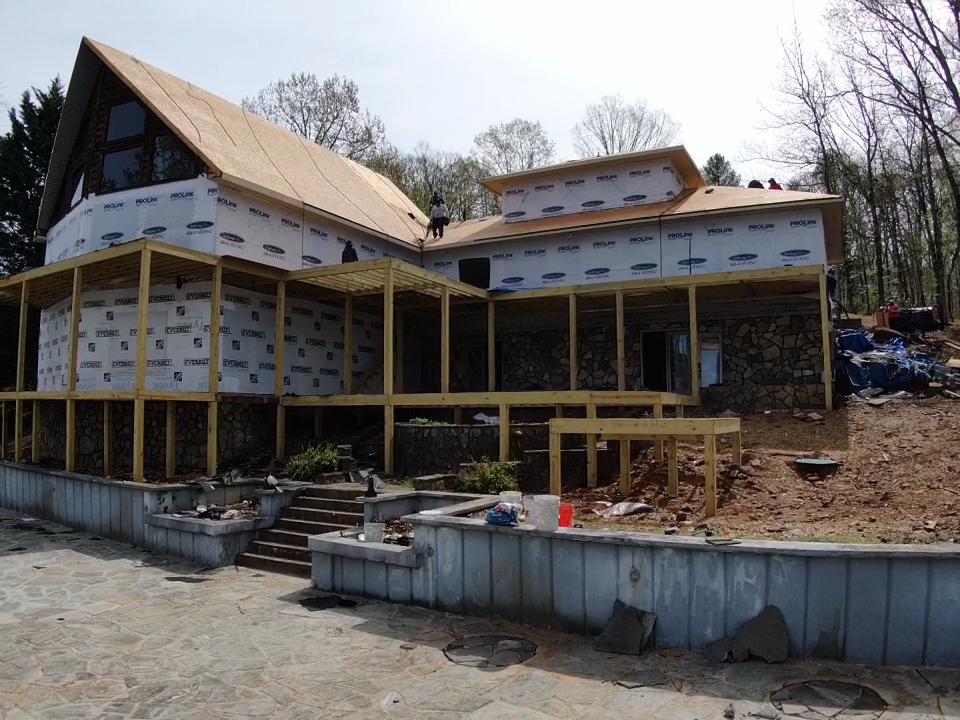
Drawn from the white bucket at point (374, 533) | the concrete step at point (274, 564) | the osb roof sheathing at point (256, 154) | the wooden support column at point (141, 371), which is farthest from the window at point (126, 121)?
the white bucket at point (374, 533)

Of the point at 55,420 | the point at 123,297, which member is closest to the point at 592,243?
the point at 123,297

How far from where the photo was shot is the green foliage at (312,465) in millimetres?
11320

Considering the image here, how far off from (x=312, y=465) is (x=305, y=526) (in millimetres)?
1792

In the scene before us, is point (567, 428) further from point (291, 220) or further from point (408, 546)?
point (291, 220)

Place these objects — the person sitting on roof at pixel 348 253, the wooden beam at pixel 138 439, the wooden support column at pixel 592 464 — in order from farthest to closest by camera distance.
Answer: the person sitting on roof at pixel 348 253
the wooden beam at pixel 138 439
the wooden support column at pixel 592 464

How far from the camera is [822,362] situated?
1458 cm

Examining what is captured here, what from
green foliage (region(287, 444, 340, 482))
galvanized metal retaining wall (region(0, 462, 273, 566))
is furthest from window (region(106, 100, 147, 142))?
green foliage (region(287, 444, 340, 482))

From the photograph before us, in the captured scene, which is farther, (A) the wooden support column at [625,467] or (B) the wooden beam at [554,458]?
(A) the wooden support column at [625,467]

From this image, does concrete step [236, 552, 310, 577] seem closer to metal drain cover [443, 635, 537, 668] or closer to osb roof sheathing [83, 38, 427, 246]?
metal drain cover [443, 635, 537, 668]

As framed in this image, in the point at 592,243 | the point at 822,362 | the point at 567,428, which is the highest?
the point at 592,243

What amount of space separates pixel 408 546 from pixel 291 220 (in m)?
9.36

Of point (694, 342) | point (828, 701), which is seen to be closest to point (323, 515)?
point (828, 701)

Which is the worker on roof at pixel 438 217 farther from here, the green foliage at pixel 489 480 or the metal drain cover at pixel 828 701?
the metal drain cover at pixel 828 701

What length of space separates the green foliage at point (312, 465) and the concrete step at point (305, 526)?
137 centimetres
